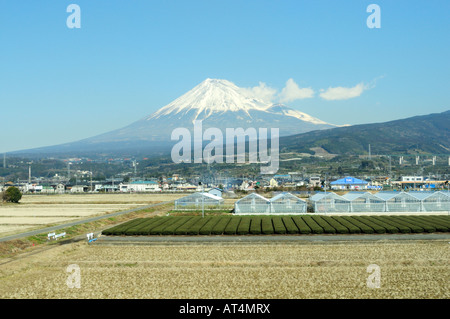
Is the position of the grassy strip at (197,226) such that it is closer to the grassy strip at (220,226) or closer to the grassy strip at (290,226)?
the grassy strip at (220,226)

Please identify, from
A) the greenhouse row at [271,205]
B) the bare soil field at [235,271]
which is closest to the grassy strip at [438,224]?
the bare soil field at [235,271]

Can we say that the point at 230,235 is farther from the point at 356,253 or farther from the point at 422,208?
the point at 422,208

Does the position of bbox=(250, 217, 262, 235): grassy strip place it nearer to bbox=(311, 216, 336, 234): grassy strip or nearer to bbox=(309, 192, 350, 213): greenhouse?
bbox=(311, 216, 336, 234): grassy strip

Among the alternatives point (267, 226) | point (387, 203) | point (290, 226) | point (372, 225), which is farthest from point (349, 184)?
point (267, 226)

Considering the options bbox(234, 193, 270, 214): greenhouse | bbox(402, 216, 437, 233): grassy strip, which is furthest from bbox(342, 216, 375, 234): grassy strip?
bbox(234, 193, 270, 214): greenhouse

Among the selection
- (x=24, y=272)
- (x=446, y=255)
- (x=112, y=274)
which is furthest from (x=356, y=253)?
(x=24, y=272)

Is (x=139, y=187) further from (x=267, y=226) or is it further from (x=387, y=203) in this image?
(x=267, y=226)
